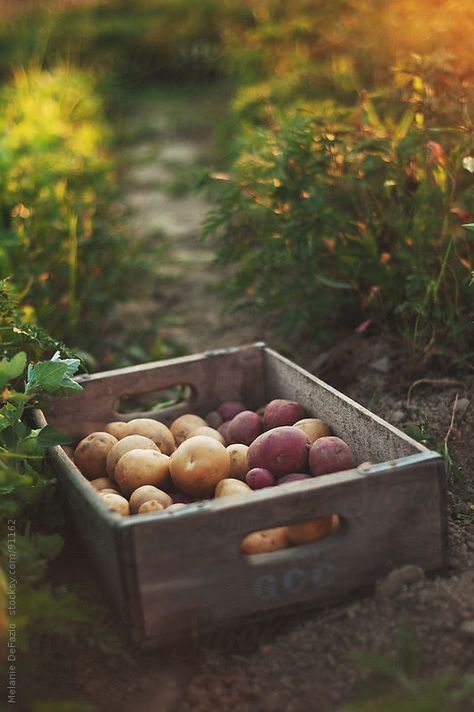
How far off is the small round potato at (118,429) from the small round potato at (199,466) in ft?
1.10

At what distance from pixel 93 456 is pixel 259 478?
1.67 feet

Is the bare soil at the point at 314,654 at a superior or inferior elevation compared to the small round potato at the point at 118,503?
inferior

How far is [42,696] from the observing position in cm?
188

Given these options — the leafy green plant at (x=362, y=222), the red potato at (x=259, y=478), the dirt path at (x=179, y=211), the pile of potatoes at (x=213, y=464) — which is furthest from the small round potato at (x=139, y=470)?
the dirt path at (x=179, y=211)

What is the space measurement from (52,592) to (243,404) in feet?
3.30

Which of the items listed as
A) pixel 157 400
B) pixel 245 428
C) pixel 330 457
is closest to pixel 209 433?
pixel 245 428

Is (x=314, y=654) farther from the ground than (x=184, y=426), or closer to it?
closer to it

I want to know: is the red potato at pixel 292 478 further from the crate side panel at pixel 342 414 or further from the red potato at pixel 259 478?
the crate side panel at pixel 342 414

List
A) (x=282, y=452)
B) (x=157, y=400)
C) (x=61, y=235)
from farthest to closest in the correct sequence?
(x=61, y=235) → (x=157, y=400) → (x=282, y=452)

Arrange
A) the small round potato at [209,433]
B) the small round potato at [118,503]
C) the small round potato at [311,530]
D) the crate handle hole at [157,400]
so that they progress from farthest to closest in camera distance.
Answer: the crate handle hole at [157,400]
the small round potato at [209,433]
the small round potato at [118,503]
the small round potato at [311,530]

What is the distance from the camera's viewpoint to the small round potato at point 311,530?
206 cm

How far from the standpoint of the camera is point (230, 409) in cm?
282

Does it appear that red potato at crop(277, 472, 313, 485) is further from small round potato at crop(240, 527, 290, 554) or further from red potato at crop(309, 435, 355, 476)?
small round potato at crop(240, 527, 290, 554)

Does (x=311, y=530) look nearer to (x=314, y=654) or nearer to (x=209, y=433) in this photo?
(x=314, y=654)
